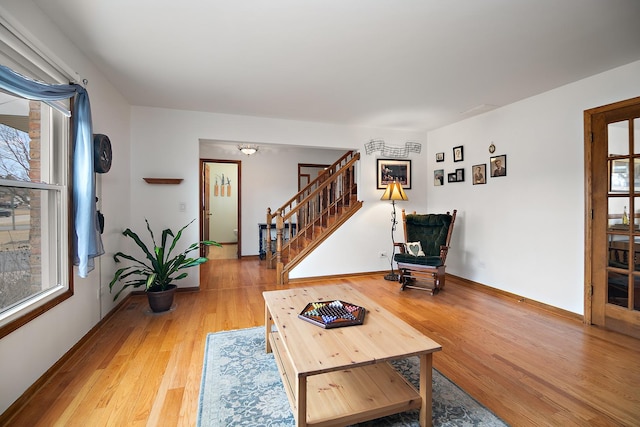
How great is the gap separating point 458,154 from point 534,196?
1.33 meters

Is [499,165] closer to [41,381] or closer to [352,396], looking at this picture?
[352,396]

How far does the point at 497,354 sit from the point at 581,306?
1.43 m

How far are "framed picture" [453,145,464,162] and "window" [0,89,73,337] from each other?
4.56m

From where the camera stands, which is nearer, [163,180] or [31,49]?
[31,49]

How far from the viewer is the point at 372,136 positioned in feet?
15.7

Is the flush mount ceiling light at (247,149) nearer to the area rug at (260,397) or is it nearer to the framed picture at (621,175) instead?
the area rug at (260,397)

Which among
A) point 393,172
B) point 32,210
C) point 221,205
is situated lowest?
point 32,210

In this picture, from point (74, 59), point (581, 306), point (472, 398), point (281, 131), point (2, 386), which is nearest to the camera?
point (2, 386)

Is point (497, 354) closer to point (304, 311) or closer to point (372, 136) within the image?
point (304, 311)

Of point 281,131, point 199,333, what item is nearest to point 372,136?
point 281,131

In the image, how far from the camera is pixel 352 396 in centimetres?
152

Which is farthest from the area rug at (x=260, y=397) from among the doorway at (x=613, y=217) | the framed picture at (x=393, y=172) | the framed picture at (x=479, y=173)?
the framed picture at (x=393, y=172)

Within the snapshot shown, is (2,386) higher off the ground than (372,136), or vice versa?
(372,136)

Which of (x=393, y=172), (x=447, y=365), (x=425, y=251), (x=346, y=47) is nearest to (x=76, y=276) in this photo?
(x=346, y=47)
